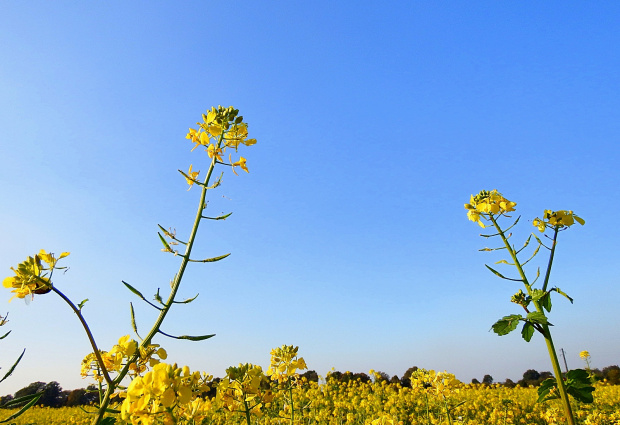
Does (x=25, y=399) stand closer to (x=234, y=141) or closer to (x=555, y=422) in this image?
(x=234, y=141)

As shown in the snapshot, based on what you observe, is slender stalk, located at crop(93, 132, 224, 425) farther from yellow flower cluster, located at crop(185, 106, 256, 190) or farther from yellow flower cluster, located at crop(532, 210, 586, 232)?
yellow flower cluster, located at crop(532, 210, 586, 232)

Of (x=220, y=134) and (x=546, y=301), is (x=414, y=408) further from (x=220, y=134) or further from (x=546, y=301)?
(x=220, y=134)

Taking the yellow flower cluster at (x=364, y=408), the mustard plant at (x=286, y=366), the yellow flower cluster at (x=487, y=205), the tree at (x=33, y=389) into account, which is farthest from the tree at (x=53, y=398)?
the yellow flower cluster at (x=487, y=205)

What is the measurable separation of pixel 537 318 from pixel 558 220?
0.79m

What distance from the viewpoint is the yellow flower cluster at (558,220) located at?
2154 mm

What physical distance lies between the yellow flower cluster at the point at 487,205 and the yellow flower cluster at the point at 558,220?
0.70 feet

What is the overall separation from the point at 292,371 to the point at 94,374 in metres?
1.73

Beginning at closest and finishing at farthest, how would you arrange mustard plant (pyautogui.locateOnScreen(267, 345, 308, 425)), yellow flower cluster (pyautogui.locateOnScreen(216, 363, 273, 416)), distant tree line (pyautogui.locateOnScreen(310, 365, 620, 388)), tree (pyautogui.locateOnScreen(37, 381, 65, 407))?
yellow flower cluster (pyautogui.locateOnScreen(216, 363, 273, 416)), mustard plant (pyautogui.locateOnScreen(267, 345, 308, 425)), distant tree line (pyautogui.locateOnScreen(310, 365, 620, 388)), tree (pyautogui.locateOnScreen(37, 381, 65, 407))

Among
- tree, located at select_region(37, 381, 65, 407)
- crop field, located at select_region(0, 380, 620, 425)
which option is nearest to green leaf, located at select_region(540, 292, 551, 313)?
crop field, located at select_region(0, 380, 620, 425)

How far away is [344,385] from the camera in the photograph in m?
11.6

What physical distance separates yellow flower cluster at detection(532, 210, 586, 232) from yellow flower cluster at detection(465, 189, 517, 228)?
0.70ft

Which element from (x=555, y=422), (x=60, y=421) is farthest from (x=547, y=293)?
(x=60, y=421)

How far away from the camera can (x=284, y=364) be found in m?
3.08

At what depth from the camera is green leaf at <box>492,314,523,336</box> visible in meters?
1.77
